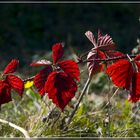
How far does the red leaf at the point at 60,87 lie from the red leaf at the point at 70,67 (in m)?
0.01

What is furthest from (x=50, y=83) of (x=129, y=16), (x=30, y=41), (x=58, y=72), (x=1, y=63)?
(x=129, y=16)

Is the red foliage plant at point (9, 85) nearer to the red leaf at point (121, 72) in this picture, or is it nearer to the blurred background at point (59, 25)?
the red leaf at point (121, 72)

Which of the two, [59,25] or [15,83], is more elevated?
[59,25]

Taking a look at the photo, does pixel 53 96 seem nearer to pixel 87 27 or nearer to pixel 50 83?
pixel 50 83

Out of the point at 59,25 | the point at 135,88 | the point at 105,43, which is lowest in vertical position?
the point at 135,88

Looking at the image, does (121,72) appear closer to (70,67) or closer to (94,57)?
(70,67)

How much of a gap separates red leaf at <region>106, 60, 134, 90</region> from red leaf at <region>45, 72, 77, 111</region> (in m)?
0.09

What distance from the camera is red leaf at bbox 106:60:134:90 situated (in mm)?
1130

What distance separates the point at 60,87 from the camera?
3.80 feet

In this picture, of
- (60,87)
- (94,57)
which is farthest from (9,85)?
(94,57)

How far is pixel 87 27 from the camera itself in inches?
200

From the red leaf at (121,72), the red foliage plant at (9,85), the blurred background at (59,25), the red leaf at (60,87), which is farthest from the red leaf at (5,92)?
the blurred background at (59,25)

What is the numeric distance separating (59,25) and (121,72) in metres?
4.06

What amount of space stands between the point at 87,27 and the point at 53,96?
13.0 ft
